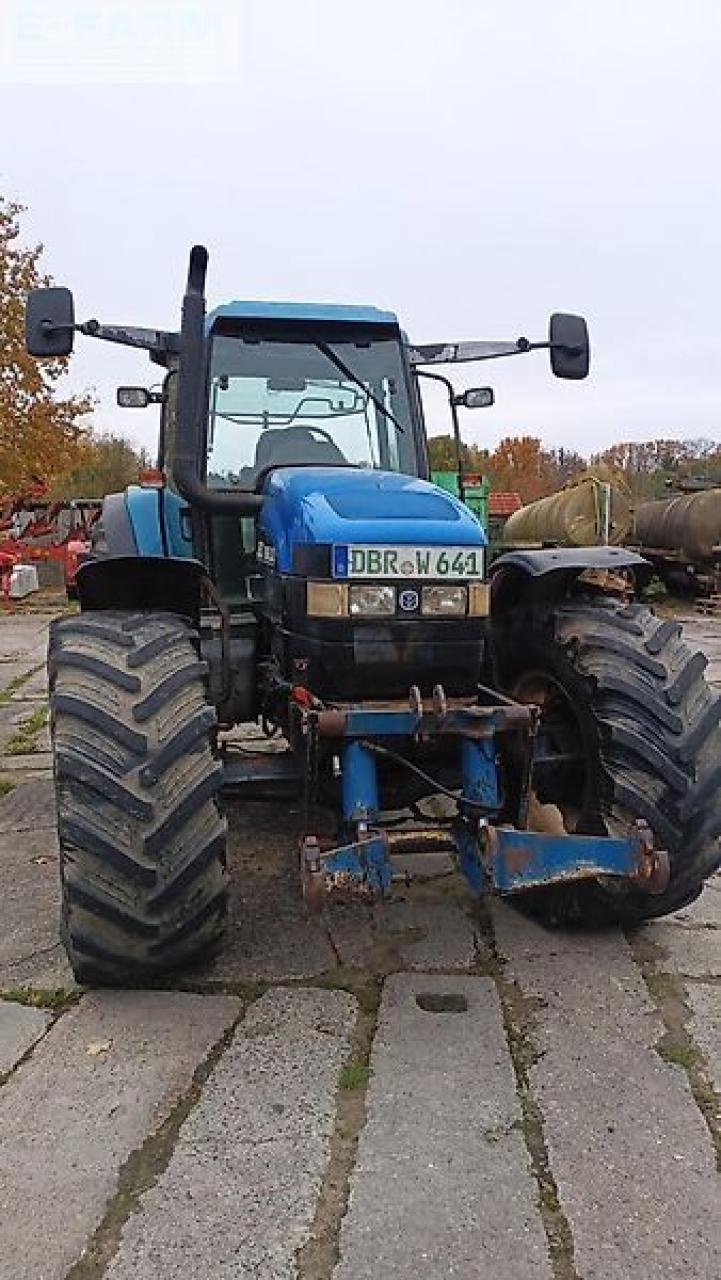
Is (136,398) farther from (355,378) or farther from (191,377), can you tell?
(191,377)

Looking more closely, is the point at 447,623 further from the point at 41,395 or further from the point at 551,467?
the point at 551,467

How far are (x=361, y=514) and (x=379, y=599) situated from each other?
0.95 feet

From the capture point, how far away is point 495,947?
3.88 meters

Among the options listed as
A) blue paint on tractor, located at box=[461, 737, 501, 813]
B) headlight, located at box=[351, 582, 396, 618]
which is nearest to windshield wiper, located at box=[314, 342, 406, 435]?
headlight, located at box=[351, 582, 396, 618]

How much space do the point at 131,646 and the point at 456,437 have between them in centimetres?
211

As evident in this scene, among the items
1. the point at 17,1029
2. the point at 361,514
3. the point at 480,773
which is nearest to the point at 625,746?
the point at 480,773

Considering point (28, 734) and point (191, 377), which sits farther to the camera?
point (28, 734)

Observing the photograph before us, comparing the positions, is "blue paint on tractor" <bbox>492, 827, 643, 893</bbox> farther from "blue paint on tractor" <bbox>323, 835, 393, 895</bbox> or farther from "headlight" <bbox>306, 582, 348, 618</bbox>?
"headlight" <bbox>306, 582, 348, 618</bbox>

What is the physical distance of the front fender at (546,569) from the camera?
4129 mm

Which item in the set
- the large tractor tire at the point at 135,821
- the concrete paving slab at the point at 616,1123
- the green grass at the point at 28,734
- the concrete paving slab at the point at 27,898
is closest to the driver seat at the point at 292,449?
the large tractor tire at the point at 135,821

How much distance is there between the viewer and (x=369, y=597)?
11.6 feet

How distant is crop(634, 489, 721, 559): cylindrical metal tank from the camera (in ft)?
57.1

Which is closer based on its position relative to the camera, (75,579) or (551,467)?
(75,579)

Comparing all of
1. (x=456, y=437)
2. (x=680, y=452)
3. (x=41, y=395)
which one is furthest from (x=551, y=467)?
(x=456, y=437)
